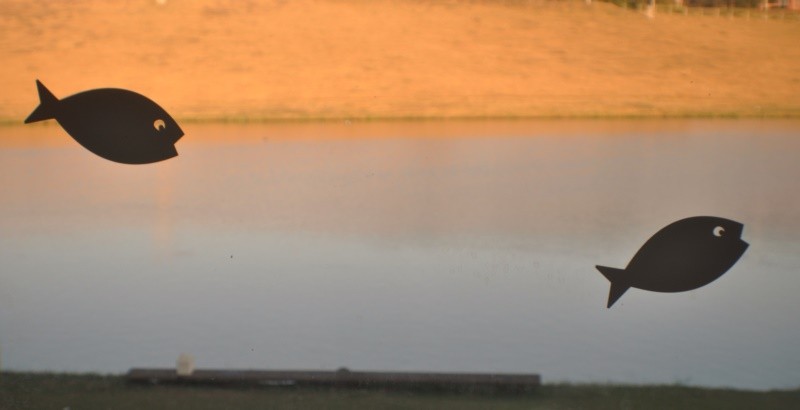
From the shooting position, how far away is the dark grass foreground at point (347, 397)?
7.98 feet

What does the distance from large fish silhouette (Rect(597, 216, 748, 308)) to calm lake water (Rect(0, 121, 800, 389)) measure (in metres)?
1.93

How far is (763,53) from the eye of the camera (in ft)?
51.4

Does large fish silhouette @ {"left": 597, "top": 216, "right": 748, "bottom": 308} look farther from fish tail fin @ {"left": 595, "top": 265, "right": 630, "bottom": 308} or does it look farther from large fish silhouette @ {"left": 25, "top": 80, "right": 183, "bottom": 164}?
large fish silhouette @ {"left": 25, "top": 80, "right": 183, "bottom": 164}

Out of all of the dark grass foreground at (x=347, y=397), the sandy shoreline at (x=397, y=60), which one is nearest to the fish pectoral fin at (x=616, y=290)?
the dark grass foreground at (x=347, y=397)

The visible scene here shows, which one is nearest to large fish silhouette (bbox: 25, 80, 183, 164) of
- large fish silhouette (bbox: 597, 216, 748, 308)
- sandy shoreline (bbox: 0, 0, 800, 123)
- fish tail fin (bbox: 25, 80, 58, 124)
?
fish tail fin (bbox: 25, 80, 58, 124)

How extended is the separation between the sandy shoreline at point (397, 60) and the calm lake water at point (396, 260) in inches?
150

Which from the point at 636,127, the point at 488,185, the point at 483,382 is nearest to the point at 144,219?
the point at 488,185

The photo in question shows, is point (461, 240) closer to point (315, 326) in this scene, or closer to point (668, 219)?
point (668, 219)

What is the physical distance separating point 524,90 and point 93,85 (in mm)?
6459

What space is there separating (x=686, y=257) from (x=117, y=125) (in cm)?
74

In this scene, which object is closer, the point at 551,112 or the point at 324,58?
the point at 551,112

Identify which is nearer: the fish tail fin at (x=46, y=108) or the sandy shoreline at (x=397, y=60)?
the fish tail fin at (x=46, y=108)

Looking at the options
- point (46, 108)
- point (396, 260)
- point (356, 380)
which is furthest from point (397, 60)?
point (46, 108)

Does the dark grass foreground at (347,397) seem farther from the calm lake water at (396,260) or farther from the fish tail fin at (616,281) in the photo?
the fish tail fin at (616,281)
